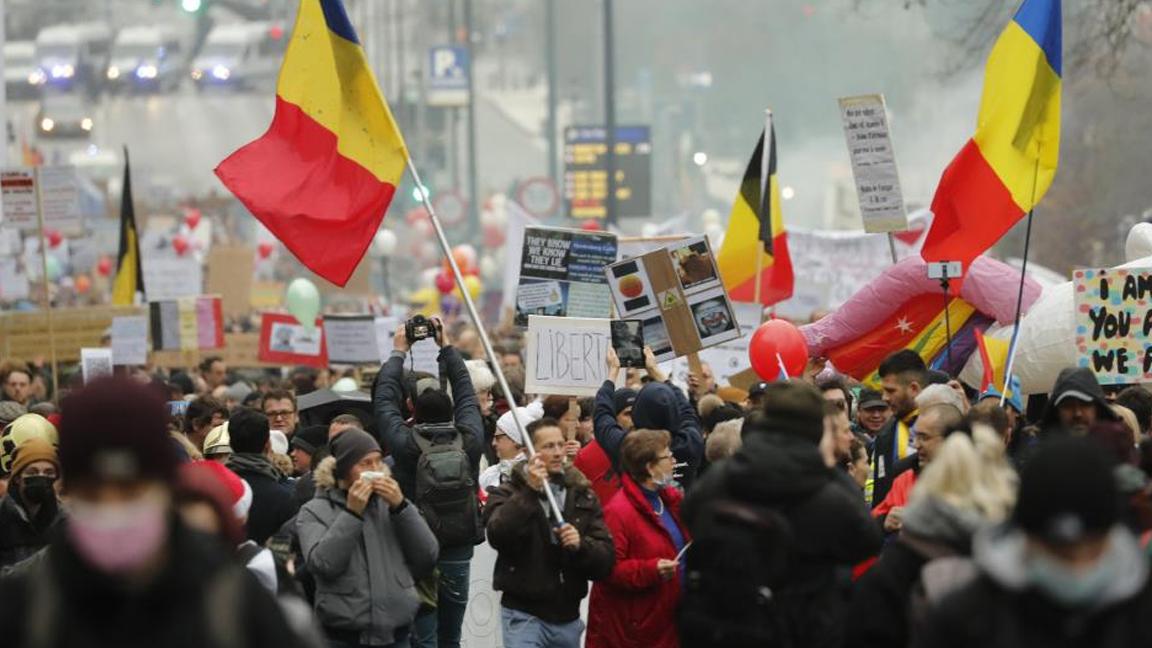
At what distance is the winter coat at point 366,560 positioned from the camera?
766cm

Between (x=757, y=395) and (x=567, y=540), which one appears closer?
(x=567, y=540)

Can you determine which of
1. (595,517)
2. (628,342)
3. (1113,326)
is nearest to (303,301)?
(628,342)

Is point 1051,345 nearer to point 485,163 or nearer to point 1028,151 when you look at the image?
point 1028,151

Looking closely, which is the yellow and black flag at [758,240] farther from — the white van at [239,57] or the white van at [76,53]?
the white van at [239,57]

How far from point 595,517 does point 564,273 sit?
5179 mm

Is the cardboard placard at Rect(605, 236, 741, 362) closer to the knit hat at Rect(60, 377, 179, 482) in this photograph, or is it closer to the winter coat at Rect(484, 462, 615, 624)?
the winter coat at Rect(484, 462, 615, 624)

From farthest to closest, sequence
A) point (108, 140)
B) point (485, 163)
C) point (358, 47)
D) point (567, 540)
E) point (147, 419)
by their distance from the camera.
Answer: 1. point (485, 163)
2. point (108, 140)
3. point (358, 47)
4. point (567, 540)
5. point (147, 419)

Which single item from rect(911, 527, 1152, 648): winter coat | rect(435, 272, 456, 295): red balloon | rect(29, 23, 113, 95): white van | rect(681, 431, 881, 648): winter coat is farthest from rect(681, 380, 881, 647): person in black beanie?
rect(29, 23, 113, 95): white van

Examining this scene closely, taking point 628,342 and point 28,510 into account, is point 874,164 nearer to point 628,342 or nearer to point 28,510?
point 628,342

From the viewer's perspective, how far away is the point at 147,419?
407cm

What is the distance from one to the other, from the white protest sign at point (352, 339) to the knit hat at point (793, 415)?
11.0 meters

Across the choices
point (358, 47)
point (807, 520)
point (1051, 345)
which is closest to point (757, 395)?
point (1051, 345)

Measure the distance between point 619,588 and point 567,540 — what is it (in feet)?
0.89

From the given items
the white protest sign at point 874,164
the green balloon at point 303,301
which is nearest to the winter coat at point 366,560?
the white protest sign at point 874,164
